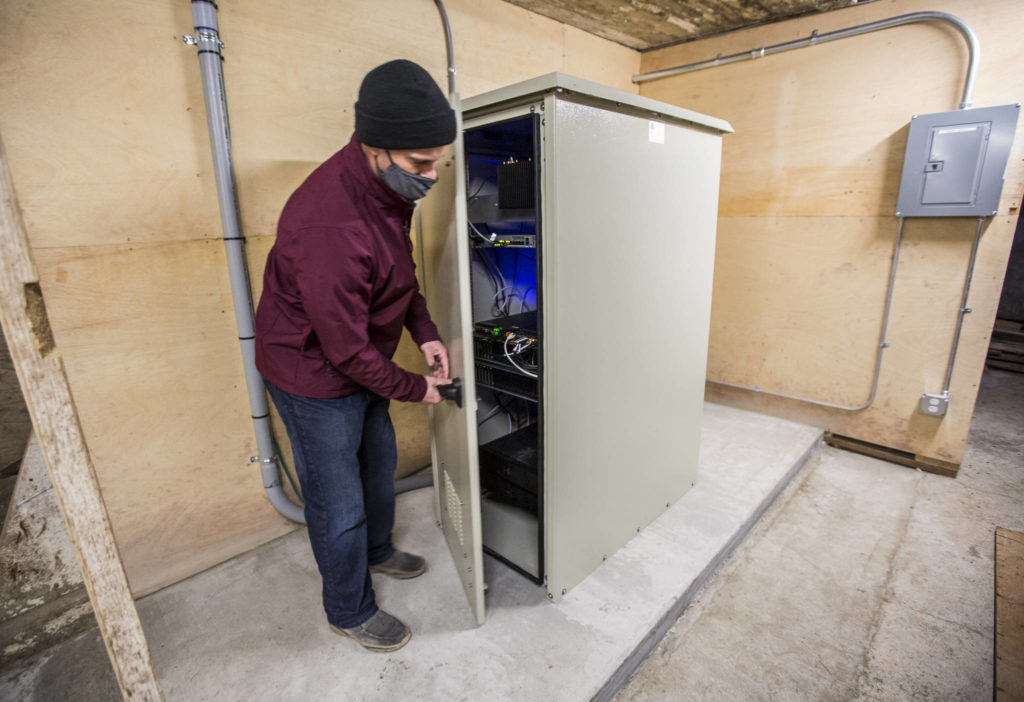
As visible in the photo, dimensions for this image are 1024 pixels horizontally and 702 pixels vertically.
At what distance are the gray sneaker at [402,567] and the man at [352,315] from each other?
0.22 meters

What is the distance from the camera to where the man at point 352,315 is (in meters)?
1.05

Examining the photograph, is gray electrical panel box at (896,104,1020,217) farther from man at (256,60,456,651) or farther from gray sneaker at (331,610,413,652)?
gray sneaker at (331,610,413,652)

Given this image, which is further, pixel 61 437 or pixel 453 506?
pixel 453 506

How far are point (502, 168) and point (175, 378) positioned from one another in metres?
1.22

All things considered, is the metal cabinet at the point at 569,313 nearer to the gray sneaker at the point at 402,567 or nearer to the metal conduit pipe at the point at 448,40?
the gray sneaker at the point at 402,567

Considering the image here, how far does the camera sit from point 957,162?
2076 mm

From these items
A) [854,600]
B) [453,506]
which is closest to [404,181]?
[453,506]

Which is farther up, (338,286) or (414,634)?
(338,286)

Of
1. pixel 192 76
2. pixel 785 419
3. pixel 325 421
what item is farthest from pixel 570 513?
pixel 785 419

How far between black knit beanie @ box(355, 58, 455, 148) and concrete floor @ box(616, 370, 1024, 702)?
1.56m

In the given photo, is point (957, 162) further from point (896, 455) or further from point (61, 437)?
point (61, 437)

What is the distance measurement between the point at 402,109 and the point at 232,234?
853mm

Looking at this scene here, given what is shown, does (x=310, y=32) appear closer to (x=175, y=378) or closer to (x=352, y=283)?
(x=352, y=283)

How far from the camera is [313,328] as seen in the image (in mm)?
1178
